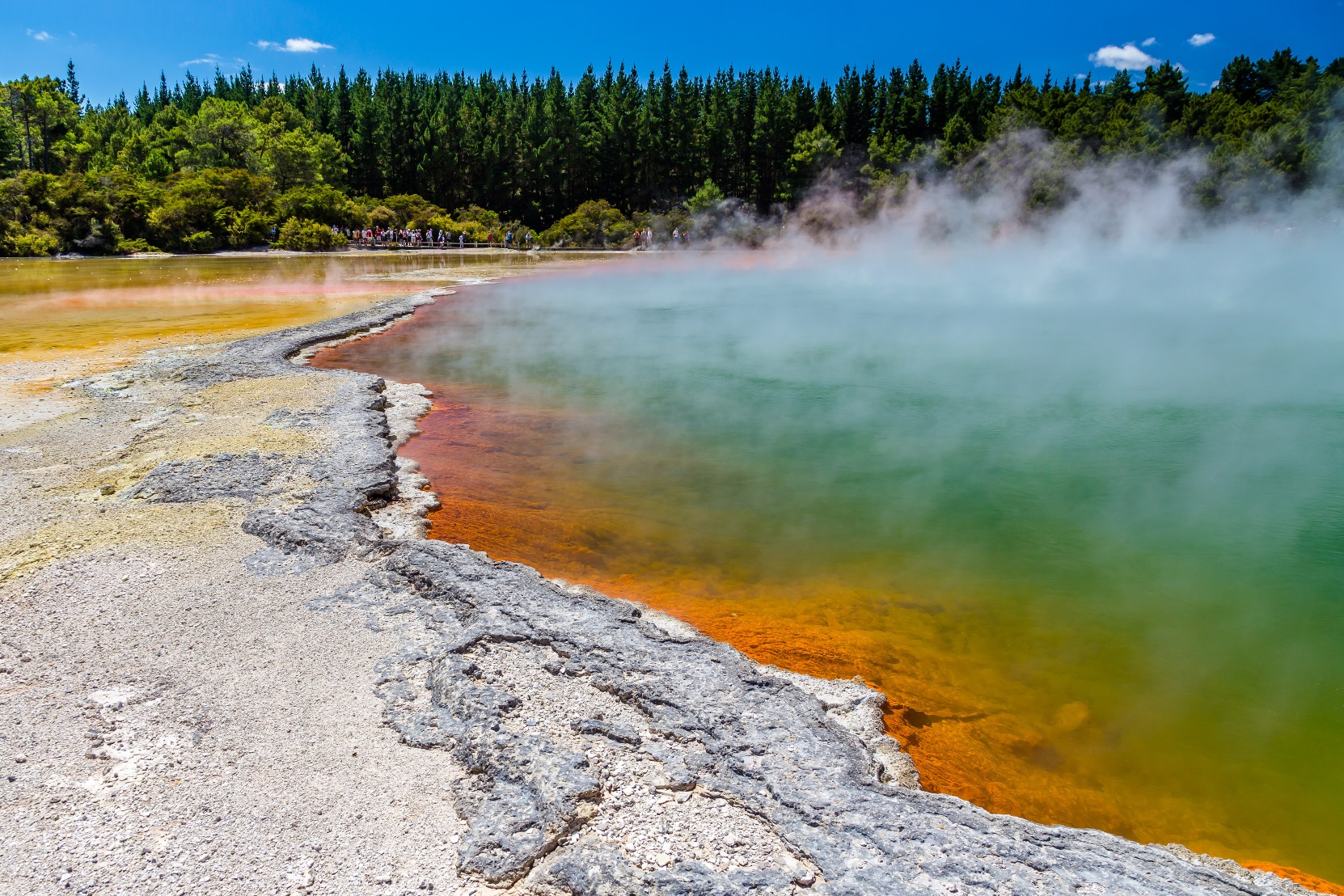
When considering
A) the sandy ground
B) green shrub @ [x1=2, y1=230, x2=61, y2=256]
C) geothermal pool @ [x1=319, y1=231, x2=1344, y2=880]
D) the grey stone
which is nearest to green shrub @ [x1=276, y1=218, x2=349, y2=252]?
green shrub @ [x1=2, y1=230, x2=61, y2=256]

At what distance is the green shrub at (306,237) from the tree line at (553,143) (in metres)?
0.79

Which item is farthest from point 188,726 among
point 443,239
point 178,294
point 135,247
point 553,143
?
point 553,143

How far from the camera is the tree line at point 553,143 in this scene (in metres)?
35.2

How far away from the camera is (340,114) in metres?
55.2

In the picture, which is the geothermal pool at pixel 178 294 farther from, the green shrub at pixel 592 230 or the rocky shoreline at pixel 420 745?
the green shrub at pixel 592 230

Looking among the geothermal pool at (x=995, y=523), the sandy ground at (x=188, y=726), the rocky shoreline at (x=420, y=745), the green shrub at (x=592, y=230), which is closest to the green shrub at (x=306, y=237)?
the green shrub at (x=592, y=230)

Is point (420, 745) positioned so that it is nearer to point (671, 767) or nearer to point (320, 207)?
point (671, 767)

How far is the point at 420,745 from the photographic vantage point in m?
2.49

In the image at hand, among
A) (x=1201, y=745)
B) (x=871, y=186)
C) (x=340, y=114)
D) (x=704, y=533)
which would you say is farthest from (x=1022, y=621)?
(x=340, y=114)

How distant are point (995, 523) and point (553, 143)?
49770 millimetres

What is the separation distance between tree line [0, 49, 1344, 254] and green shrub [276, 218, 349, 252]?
0.79m

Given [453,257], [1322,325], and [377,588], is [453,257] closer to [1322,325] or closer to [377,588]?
[1322,325]

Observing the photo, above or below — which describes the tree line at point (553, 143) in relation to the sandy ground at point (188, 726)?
above

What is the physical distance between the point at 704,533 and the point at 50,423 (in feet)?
16.8
